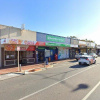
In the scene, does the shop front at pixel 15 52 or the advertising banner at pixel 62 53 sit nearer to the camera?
the shop front at pixel 15 52

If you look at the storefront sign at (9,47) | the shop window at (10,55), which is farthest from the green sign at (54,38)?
the storefront sign at (9,47)

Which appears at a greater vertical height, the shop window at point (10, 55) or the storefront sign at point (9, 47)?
the storefront sign at point (9, 47)

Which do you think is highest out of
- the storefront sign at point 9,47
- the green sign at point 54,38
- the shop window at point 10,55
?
the green sign at point 54,38

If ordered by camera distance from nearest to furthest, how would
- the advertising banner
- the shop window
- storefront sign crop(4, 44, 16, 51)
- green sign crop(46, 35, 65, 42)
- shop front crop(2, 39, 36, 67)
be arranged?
shop front crop(2, 39, 36, 67), storefront sign crop(4, 44, 16, 51), the shop window, green sign crop(46, 35, 65, 42), the advertising banner

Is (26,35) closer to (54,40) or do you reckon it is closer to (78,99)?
(54,40)

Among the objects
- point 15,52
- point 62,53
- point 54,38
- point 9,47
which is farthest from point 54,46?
point 9,47

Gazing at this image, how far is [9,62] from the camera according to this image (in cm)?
1636

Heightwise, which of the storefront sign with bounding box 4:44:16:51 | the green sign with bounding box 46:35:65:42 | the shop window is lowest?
the shop window

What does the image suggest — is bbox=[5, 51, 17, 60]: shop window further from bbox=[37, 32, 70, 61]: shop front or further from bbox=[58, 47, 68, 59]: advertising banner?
bbox=[58, 47, 68, 59]: advertising banner

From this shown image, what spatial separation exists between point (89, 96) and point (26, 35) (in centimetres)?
1499

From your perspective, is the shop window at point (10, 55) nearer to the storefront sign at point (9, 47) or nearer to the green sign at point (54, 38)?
the storefront sign at point (9, 47)

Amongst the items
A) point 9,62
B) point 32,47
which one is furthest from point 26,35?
point 9,62

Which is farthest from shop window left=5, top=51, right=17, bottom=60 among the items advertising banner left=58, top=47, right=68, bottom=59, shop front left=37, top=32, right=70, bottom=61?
advertising banner left=58, top=47, right=68, bottom=59

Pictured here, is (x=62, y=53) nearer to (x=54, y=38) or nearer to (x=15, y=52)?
(x=54, y=38)
